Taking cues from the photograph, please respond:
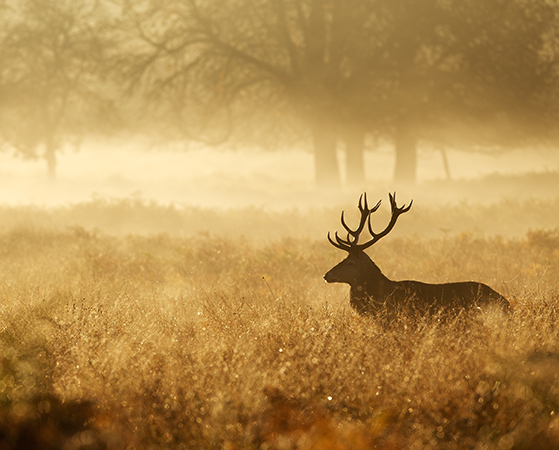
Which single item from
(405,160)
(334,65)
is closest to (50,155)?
(334,65)

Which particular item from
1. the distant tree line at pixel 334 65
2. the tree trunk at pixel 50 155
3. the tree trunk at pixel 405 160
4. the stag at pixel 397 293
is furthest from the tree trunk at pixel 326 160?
the stag at pixel 397 293

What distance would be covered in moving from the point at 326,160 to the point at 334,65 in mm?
3567

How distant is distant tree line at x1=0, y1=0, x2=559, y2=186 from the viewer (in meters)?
17.8

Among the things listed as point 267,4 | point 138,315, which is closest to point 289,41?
point 267,4

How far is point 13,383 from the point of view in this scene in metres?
4.06

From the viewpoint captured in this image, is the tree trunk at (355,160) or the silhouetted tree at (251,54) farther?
the tree trunk at (355,160)

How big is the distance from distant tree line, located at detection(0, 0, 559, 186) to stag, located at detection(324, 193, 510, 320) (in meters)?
12.8

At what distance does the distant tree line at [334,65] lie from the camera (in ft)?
58.2

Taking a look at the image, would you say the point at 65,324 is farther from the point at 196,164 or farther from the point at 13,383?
the point at 196,164

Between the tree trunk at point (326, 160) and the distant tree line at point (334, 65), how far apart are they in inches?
1.7

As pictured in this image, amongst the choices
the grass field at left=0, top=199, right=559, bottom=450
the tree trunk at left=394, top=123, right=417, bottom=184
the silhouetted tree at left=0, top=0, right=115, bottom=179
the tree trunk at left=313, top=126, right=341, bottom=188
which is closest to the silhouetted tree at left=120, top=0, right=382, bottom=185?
the tree trunk at left=313, top=126, right=341, bottom=188

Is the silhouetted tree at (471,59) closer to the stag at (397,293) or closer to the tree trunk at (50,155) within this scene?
the stag at (397,293)

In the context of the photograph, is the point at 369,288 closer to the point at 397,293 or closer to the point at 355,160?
the point at 397,293

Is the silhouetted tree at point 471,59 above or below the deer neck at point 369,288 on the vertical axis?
above
